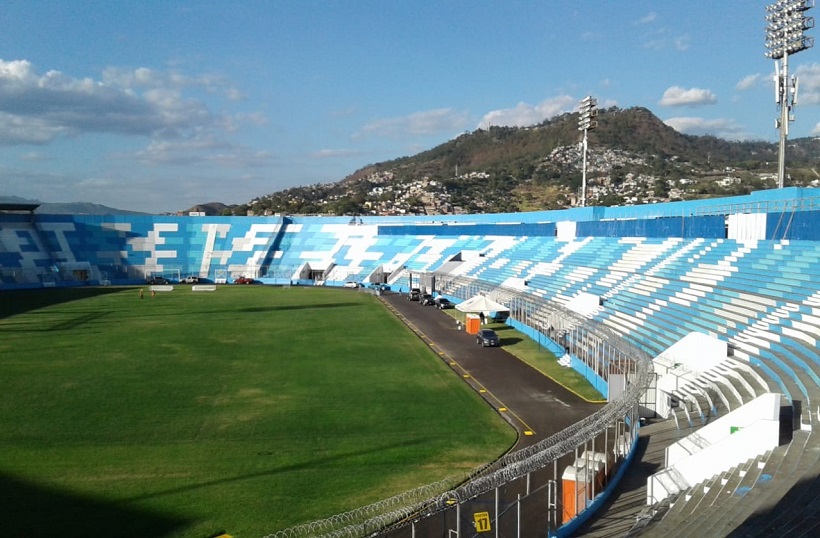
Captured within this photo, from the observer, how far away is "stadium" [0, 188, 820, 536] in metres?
9.99

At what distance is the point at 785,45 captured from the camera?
107 feet

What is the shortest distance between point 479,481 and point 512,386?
14.9 m

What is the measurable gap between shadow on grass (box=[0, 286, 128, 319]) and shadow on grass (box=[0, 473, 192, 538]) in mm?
33612

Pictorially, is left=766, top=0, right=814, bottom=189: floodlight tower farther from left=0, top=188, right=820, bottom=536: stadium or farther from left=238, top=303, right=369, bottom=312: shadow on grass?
left=238, top=303, right=369, bottom=312: shadow on grass

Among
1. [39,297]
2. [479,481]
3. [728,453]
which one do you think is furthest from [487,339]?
[39,297]

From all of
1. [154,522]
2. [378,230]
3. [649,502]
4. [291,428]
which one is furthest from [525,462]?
[378,230]

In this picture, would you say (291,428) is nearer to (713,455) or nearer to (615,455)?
(615,455)

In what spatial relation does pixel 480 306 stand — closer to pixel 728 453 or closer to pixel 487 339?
pixel 487 339

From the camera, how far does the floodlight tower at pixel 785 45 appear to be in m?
31.8

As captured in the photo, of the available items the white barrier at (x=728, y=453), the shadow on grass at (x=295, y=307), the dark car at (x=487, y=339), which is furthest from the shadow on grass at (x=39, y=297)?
the white barrier at (x=728, y=453)

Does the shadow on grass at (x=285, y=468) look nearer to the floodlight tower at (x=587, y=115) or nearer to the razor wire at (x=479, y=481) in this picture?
the razor wire at (x=479, y=481)

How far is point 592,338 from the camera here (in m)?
23.9

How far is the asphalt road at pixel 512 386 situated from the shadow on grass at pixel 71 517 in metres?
9.40

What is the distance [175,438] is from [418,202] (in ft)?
524
